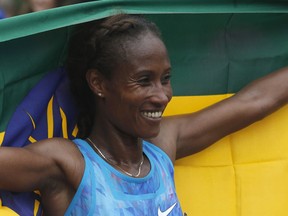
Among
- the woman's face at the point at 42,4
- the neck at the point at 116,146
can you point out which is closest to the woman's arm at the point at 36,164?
the neck at the point at 116,146

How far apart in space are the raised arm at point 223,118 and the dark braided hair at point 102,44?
1.15 ft

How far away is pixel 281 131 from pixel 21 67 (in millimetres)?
1069

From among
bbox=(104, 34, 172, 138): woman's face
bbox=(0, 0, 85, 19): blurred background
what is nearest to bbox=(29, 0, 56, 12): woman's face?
bbox=(0, 0, 85, 19): blurred background

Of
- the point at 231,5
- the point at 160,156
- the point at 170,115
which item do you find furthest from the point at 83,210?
the point at 231,5

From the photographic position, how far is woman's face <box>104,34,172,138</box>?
2.41 metres

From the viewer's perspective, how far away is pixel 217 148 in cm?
296

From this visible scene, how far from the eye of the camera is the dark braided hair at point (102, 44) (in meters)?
2.42

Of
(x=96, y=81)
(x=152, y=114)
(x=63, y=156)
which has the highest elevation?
(x=96, y=81)

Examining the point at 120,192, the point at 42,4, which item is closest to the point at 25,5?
the point at 42,4

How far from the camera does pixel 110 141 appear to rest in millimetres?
2551

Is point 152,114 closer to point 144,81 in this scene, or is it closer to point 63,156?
point 144,81

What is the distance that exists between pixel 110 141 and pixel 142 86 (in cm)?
24

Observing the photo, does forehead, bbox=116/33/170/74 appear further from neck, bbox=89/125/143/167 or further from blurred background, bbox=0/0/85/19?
blurred background, bbox=0/0/85/19

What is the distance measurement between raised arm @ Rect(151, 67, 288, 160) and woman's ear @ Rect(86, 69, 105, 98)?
1.07ft
